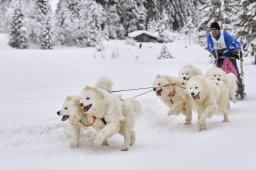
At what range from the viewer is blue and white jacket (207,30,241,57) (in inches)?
330

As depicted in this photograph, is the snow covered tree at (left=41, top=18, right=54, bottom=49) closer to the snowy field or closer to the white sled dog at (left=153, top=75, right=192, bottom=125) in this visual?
the snowy field

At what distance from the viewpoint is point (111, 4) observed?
4272 centimetres

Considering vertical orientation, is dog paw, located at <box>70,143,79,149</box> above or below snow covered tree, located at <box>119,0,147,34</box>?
below

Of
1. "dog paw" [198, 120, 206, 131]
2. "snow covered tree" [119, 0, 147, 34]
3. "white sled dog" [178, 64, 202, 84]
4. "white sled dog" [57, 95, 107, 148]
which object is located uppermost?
"snow covered tree" [119, 0, 147, 34]

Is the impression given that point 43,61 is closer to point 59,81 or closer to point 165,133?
point 59,81

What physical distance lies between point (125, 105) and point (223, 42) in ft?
13.2

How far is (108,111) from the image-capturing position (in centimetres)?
498

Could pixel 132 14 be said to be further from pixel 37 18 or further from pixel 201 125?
pixel 201 125

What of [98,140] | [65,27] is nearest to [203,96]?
[98,140]

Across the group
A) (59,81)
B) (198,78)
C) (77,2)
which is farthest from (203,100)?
(77,2)

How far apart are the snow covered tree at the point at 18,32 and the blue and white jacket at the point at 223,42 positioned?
87.1ft

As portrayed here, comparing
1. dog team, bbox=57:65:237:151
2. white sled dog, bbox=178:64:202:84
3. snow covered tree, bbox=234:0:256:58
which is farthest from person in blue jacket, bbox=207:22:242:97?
snow covered tree, bbox=234:0:256:58

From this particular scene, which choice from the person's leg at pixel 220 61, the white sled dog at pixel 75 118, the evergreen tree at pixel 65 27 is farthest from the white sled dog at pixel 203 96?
the evergreen tree at pixel 65 27

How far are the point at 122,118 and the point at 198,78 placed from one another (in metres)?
1.47
